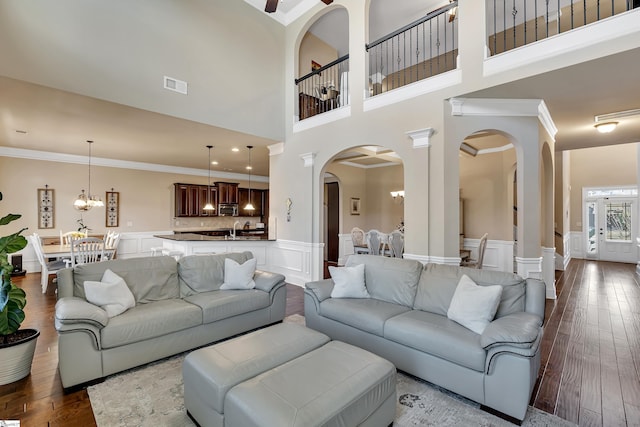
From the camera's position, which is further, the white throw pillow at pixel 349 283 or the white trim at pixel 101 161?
the white trim at pixel 101 161

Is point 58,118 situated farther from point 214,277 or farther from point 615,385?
point 615,385

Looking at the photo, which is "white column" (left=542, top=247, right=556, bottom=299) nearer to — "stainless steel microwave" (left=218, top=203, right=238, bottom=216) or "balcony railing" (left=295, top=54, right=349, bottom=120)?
"balcony railing" (left=295, top=54, right=349, bottom=120)

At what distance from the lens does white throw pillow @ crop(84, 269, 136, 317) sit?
9.04 ft

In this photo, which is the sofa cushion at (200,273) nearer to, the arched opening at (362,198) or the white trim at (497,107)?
the white trim at (497,107)

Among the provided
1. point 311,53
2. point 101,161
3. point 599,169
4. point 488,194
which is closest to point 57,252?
point 101,161

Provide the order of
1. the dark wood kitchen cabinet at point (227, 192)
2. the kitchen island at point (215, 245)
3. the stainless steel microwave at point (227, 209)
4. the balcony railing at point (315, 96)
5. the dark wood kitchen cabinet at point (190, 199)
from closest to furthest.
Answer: the kitchen island at point (215, 245) < the balcony railing at point (315, 96) < the dark wood kitchen cabinet at point (190, 199) < the stainless steel microwave at point (227, 209) < the dark wood kitchen cabinet at point (227, 192)

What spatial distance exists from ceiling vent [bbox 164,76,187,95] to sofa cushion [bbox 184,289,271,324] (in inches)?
125

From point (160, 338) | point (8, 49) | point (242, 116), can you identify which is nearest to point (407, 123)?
point (242, 116)

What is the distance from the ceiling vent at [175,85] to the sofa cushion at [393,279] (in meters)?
3.89

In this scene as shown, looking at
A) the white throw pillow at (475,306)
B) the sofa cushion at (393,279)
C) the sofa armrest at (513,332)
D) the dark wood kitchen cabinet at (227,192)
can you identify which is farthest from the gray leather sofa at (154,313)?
the dark wood kitchen cabinet at (227,192)

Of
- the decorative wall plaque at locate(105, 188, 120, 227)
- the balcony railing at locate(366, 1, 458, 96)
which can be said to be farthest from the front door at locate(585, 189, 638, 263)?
the decorative wall plaque at locate(105, 188, 120, 227)

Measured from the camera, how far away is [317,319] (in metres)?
3.38

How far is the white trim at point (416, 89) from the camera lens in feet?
13.3

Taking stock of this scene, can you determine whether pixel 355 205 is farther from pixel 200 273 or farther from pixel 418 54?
pixel 200 273
